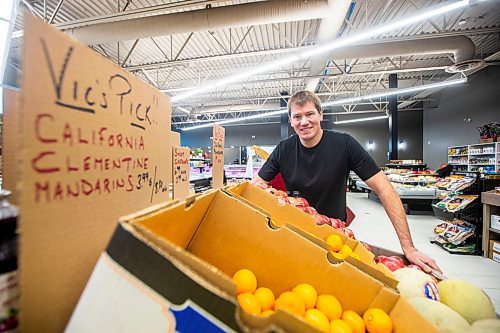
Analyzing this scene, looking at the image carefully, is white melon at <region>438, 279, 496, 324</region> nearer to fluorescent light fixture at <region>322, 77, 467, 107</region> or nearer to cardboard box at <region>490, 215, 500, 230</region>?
cardboard box at <region>490, 215, 500, 230</region>

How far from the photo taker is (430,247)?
422cm

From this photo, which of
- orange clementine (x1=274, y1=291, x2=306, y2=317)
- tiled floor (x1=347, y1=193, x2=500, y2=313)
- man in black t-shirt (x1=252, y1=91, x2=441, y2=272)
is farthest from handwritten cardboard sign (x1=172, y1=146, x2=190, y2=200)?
tiled floor (x1=347, y1=193, x2=500, y2=313)

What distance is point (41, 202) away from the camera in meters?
0.41

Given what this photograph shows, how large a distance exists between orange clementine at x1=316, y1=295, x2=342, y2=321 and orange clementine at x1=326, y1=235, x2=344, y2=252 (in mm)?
355

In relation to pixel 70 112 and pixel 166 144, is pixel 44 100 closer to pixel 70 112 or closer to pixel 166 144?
pixel 70 112

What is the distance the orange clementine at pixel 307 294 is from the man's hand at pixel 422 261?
0.64 metres

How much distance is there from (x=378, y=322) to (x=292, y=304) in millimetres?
214

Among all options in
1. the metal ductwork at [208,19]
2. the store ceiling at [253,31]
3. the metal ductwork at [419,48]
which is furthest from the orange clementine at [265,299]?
the metal ductwork at [419,48]

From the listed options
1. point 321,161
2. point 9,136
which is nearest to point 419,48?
point 321,161

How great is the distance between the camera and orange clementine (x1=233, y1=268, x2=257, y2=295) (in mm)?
703

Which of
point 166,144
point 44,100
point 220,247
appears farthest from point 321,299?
point 44,100

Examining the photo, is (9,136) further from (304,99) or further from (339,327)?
(304,99)

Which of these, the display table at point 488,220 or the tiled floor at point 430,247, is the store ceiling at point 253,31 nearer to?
the display table at point 488,220

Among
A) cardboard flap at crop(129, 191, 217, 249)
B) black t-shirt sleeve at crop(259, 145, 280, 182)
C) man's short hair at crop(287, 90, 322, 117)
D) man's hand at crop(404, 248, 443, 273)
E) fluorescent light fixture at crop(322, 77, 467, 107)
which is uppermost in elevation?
fluorescent light fixture at crop(322, 77, 467, 107)
